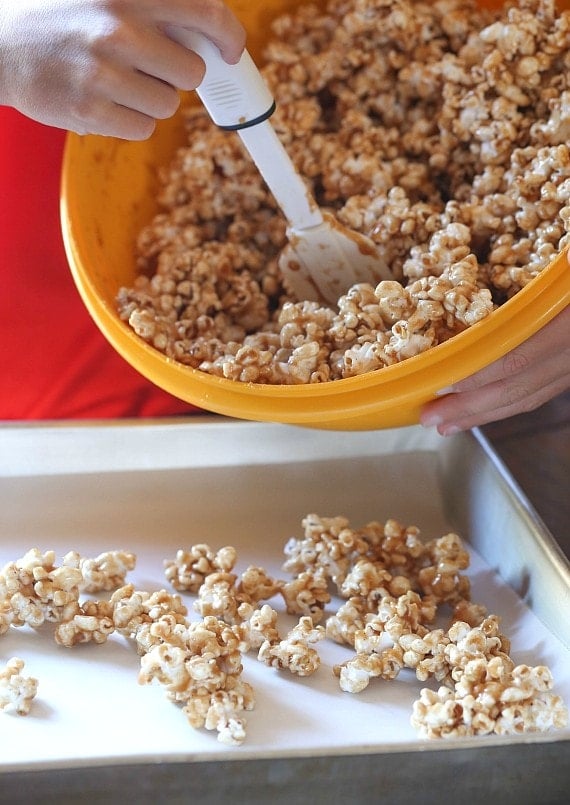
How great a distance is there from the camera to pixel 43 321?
1247 millimetres

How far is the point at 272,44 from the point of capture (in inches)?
43.5

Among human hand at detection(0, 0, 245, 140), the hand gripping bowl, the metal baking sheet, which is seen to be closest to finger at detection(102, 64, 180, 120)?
human hand at detection(0, 0, 245, 140)

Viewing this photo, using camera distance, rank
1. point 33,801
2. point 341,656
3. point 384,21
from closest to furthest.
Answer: point 33,801 → point 341,656 → point 384,21

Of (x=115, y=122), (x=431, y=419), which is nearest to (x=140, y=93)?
(x=115, y=122)

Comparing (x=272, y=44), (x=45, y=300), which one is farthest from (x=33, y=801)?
(x=272, y=44)

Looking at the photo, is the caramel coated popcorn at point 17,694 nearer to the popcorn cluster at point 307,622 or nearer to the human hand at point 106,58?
the popcorn cluster at point 307,622

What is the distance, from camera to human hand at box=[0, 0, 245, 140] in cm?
76

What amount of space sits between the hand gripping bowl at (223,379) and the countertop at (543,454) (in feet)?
0.50

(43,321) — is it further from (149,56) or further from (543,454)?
(543,454)

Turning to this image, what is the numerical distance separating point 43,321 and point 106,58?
0.54 meters

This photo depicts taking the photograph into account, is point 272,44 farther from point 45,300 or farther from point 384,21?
point 45,300

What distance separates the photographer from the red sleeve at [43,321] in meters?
1.20

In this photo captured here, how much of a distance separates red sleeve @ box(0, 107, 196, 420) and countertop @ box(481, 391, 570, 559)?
0.42m

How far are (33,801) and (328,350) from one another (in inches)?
18.2
